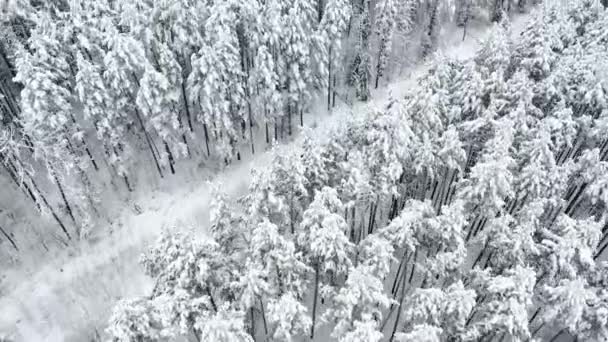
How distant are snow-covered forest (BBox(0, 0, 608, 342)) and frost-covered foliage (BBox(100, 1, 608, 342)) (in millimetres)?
151

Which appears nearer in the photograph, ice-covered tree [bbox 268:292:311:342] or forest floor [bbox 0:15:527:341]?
ice-covered tree [bbox 268:292:311:342]

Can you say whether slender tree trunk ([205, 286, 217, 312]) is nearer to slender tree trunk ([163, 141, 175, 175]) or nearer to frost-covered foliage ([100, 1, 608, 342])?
frost-covered foliage ([100, 1, 608, 342])

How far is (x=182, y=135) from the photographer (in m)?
38.9

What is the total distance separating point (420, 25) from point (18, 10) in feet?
138

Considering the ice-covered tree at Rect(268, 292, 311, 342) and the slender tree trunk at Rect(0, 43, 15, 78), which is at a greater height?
the slender tree trunk at Rect(0, 43, 15, 78)

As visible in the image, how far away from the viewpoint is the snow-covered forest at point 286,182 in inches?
924

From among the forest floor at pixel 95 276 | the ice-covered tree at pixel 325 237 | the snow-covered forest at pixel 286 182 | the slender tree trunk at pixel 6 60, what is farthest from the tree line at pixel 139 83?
the ice-covered tree at pixel 325 237

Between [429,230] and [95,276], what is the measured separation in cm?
2495

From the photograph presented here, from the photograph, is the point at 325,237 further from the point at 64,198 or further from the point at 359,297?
the point at 64,198

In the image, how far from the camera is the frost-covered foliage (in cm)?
2277

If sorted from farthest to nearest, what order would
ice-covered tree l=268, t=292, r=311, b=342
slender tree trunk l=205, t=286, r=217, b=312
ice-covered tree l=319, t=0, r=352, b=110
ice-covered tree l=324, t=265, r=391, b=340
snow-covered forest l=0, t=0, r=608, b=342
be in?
ice-covered tree l=319, t=0, r=352, b=110 < slender tree trunk l=205, t=286, r=217, b=312 < snow-covered forest l=0, t=0, r=608, b=342 < ice-covered tree l=268, t=292, r=311, b=342 < ice-covered tree l=324, t=265, r=391, b=340

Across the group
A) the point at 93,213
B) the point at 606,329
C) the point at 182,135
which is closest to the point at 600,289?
the point at 606,329

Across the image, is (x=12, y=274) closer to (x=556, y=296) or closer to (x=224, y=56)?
(x=224, y=56)

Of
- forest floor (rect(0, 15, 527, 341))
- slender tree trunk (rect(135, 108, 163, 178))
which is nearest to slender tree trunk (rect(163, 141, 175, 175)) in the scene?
slender tree trunk (rect(135, 108, 163, 178))
